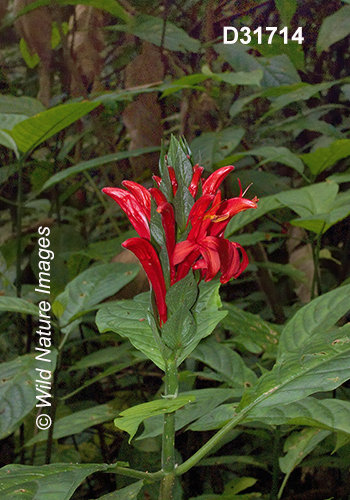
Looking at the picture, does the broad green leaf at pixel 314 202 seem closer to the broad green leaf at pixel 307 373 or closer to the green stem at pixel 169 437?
the broad green leaf at pixel 307 373

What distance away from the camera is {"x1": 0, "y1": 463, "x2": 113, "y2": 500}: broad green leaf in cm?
39

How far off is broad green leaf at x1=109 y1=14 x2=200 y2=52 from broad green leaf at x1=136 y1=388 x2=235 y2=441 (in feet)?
4.05

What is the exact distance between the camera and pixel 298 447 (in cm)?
76

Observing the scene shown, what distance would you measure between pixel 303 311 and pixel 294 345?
0.23 feet

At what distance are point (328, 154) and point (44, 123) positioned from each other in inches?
27.5

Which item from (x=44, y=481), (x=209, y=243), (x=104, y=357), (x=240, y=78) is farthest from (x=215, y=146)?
(x=44, y=481)

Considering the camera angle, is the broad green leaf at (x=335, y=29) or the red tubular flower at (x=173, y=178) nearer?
the red tubular flower at (x=173, y=178)

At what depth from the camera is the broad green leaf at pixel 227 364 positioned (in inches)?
28.7

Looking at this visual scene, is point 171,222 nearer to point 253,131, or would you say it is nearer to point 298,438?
point 298,438

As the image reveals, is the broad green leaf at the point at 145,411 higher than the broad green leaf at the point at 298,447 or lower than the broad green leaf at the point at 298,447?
higher

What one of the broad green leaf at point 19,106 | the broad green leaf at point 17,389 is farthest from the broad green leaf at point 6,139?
the broad green leaf at point 17,389

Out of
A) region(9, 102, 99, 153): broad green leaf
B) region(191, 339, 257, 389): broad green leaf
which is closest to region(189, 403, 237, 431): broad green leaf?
region(191, 339, 257, 389): broad green leaf

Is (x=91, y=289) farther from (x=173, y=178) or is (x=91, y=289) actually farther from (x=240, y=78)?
(x=240, y=78)

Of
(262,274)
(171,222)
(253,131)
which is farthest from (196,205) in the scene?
(253,131)
